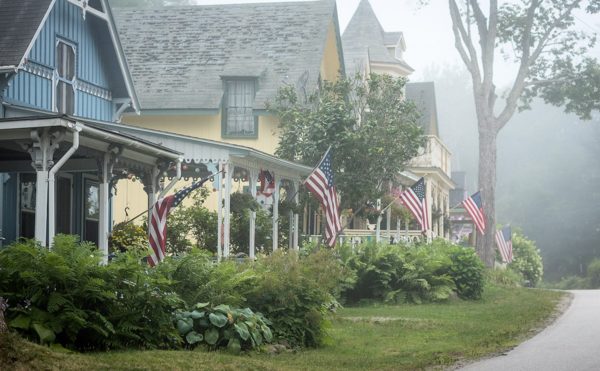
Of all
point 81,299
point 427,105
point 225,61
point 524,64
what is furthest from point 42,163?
point 427,105

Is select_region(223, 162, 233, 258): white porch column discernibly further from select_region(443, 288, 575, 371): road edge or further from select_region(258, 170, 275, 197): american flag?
select_region(443, 288, 575, 371): road edge

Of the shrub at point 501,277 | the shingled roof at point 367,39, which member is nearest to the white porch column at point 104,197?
the shrub at point 501,277

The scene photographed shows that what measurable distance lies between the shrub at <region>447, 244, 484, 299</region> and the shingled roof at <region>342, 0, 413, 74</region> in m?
19.5

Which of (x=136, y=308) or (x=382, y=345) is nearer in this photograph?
(x=136, y=308)

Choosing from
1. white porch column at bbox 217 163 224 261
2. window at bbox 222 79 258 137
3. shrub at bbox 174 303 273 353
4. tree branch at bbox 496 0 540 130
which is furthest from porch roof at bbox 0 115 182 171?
tree branch at bbox 496 0 540 130

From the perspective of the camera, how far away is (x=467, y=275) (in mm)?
26938

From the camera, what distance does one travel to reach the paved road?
46.4 ft

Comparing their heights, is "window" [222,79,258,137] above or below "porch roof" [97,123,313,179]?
above

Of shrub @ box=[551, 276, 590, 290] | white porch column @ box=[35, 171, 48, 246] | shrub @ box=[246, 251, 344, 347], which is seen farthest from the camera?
shrub @ box=[551, 276, 590, 290]

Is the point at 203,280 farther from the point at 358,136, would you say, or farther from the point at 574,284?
the point at 574,284

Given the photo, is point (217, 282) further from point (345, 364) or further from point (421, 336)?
point (421, 336)

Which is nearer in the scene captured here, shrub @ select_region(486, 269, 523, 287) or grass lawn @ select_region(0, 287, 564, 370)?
grass lawn @ select_region(0, 287, 564, 370)

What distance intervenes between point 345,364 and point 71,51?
13301 millimetres

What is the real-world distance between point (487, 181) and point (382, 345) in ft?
81.1
